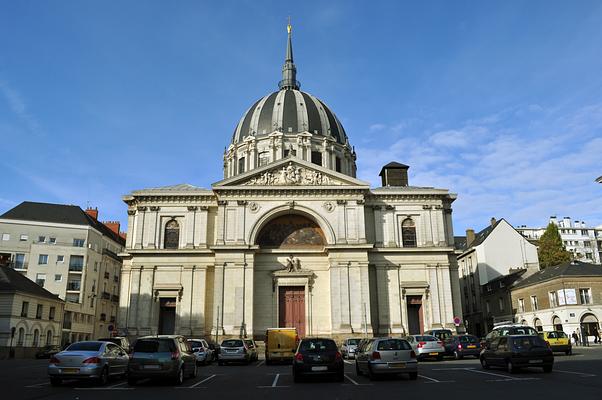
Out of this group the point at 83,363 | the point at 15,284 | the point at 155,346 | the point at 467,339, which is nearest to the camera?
the point at 83,363

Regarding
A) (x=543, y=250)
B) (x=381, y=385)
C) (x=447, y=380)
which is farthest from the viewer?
(x=543, y=250)

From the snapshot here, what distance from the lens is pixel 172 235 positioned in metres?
45.2

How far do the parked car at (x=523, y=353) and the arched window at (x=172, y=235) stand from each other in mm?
31124

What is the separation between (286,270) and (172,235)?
1020 centimetres

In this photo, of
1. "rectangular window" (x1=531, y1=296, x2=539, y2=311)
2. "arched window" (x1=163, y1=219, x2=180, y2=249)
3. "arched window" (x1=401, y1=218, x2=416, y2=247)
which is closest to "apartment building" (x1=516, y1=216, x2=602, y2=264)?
"rectangular window" (x1=531, y1=296, x2=539, y2=311)

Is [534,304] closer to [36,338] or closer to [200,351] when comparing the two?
[200,351]

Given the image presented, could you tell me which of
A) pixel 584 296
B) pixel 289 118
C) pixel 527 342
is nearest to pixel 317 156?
pixel 289 118

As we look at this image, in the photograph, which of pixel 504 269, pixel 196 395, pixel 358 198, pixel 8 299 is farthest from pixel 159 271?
pixel 504 269

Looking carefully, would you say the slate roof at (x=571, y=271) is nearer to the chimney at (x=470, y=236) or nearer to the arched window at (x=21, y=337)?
the chimney at (x=470, y=236)

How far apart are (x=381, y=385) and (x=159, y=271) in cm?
3155

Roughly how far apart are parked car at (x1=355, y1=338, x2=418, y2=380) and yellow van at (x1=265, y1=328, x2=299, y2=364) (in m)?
11.4

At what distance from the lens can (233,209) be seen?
4362 cm

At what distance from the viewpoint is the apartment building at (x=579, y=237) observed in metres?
94.8

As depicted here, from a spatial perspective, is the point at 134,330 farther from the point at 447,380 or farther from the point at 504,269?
the point at 504,269
